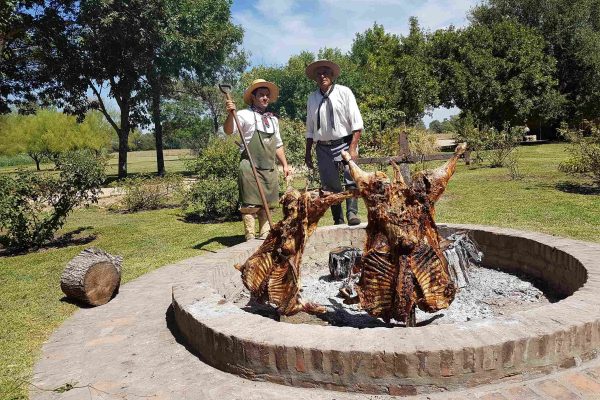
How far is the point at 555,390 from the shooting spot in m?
2.36

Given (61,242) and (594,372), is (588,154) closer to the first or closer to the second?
(594,372)

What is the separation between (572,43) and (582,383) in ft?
111

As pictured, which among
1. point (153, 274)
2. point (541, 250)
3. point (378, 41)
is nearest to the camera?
point (541, 250)

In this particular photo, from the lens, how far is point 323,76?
5.67 m

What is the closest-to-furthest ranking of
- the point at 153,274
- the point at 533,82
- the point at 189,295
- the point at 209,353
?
the point at 209,353 → the point at 189,295 → the point at 153,274 → the point at 533,82

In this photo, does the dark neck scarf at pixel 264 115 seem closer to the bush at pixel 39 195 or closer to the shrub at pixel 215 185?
the bush at pixel 39 195

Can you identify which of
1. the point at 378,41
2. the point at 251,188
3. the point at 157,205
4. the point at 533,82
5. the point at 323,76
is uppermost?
the point at 378,41

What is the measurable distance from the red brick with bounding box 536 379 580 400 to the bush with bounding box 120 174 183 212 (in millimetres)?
11092

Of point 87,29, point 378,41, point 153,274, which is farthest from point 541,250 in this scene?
point 378,41

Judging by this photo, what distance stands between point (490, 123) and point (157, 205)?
2278cm

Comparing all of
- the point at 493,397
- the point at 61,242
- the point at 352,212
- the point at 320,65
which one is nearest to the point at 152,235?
the point at 61,242

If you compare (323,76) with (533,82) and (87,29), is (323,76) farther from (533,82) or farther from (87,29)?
(533,82)

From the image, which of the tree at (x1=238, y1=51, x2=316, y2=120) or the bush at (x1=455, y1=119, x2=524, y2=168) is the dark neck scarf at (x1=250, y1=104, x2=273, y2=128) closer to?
the bush at (x1=455, y1=119, x2=524, y2=168)

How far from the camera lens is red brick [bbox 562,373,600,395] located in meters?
2.35
